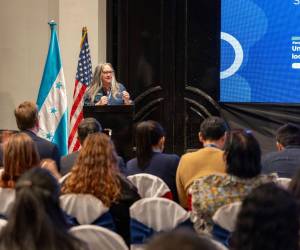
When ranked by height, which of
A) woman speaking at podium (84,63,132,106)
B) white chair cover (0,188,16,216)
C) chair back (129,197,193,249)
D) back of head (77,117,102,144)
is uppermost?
woman speaking at podium (84,63,132,106)

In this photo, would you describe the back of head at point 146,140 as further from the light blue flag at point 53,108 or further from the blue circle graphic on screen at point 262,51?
the blue circle graphic on screen at point 262,51

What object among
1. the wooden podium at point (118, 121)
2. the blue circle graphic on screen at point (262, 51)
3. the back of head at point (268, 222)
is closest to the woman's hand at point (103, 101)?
the wooden podium at point (118, 121)

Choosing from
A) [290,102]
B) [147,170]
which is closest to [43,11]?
[290,102]

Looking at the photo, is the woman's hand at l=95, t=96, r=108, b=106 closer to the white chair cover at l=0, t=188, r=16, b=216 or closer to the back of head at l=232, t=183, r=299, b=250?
the white chair cover at l=0, t=188, r=16, b=216

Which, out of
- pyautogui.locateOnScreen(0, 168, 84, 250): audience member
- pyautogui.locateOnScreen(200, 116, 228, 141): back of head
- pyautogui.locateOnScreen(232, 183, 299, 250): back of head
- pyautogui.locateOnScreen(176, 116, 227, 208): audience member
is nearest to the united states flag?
pyautogui.locateOnScreen(200, 116, 228, 141): back of head

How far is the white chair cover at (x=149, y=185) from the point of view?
3.68 metres

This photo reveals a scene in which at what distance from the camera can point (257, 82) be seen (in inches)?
297

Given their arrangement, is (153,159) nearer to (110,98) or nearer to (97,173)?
(97,173)

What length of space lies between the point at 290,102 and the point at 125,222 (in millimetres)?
4354

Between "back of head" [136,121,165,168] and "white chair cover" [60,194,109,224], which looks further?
"back of head" [136,121,165,168]

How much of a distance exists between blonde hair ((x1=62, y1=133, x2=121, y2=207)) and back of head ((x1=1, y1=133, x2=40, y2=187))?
0.24 metres

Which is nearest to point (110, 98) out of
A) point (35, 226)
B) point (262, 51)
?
point (262, 51)

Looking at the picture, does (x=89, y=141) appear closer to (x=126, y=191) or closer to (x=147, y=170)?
(x=126, y=191)

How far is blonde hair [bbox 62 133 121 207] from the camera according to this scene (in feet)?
11.0
